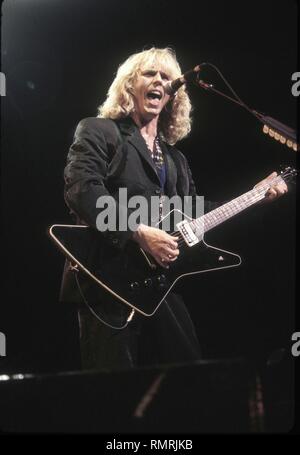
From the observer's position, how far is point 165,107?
276 cm

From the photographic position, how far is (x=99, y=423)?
114 centimetres

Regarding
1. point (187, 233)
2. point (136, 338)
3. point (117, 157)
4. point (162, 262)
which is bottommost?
point (136, 338)

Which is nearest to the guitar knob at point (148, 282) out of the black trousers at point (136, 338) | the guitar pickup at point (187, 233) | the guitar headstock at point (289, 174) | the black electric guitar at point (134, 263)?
the black electric guitar at point (134, 263)

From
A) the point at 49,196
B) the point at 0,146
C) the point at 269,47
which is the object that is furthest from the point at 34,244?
the point at 269,47

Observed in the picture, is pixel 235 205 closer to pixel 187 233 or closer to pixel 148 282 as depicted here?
pixel 187 233

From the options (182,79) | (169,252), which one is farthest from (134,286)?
(182,79)

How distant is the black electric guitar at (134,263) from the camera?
2045mm

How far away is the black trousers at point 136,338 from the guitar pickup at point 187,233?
0.24 m

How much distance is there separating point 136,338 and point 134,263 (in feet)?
0.96

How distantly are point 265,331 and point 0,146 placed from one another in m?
1.77

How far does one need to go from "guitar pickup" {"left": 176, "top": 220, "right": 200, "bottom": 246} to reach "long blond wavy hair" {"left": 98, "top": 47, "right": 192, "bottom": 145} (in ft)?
2.02

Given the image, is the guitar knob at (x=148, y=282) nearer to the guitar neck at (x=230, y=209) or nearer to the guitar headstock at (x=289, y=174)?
the guitar neck at (x=230, y=209)

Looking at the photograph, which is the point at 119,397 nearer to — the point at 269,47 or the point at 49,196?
the point at 49,196

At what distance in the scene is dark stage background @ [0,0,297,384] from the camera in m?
2.92
